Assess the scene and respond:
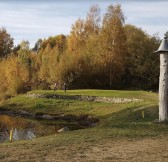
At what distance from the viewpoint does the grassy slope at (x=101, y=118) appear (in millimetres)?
19692

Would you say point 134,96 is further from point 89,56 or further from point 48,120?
point 89,56

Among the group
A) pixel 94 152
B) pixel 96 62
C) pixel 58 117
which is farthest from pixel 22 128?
pixel 96 62

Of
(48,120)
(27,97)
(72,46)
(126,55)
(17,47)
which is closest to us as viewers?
Answer: (48,120)

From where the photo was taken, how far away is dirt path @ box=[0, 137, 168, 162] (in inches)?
618

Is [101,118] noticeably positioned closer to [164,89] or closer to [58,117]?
[58,117]

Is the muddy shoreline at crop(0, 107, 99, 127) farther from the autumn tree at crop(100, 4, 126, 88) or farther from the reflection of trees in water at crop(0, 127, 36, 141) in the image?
the autumn tree at crop(100, 4, 126, 88)

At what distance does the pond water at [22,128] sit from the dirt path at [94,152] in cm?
1330

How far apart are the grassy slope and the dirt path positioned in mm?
292

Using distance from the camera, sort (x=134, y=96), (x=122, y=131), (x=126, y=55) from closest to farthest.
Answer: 1. (x=122, y=131)
2. (x=134, y=96)
3. (x=126, y=55)

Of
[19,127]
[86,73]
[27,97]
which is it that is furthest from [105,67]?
[19,127]

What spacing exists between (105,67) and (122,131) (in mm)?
44501

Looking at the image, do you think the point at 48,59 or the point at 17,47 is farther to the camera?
the point at 17,47

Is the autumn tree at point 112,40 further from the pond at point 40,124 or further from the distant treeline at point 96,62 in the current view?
the pond at point 40,124

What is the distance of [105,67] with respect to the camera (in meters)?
66.6
